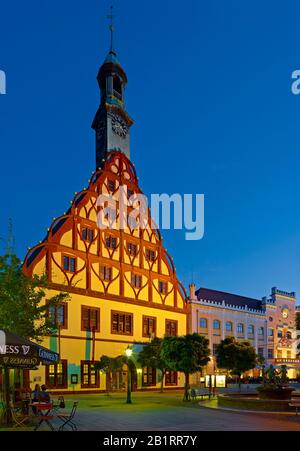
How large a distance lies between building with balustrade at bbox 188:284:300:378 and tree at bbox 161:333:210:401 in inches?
961

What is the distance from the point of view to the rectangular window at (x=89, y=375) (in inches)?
1751

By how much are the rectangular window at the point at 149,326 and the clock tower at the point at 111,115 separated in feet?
55.1

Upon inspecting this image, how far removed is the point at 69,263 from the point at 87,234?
3.64 metres

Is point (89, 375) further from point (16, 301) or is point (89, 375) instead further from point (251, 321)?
point (251, 321)

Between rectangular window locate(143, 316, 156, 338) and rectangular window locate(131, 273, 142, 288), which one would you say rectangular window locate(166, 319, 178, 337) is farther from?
rectangular window locate(131, 273, 142, 288)

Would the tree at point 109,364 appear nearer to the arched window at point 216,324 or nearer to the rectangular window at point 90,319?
the rectangular window at point 90,319

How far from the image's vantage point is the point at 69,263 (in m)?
45.0

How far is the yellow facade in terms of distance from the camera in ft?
143

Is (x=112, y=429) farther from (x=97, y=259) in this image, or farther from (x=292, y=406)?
(x=97, y=259)

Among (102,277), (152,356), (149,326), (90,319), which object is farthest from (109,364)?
(149,326)

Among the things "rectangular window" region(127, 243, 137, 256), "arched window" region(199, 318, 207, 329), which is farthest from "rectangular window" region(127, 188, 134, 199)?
"arched window" region(199, 318, 207, 329)

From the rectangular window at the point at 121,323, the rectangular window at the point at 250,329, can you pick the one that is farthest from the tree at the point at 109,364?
the rectangular window at the point at 250,329
